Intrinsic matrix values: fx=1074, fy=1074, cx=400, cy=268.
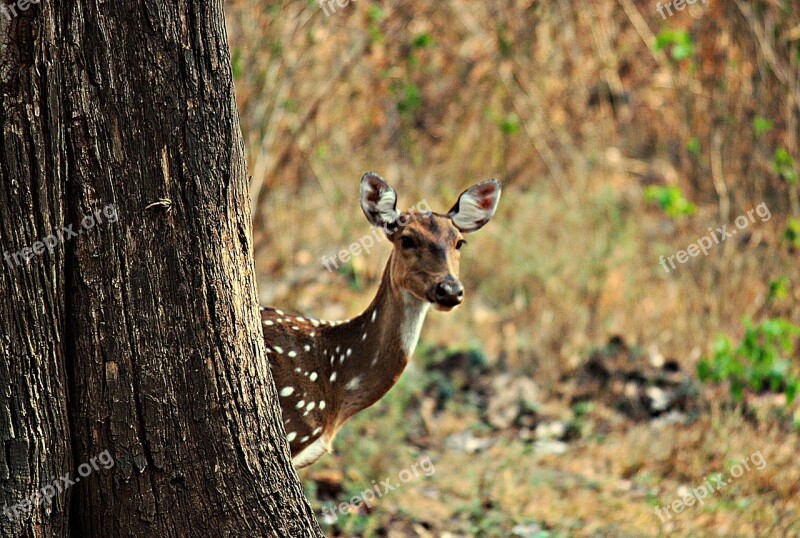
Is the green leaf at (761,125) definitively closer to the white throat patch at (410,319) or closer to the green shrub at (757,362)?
the green shrub at (757,362)

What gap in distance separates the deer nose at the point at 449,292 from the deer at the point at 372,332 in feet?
0.09

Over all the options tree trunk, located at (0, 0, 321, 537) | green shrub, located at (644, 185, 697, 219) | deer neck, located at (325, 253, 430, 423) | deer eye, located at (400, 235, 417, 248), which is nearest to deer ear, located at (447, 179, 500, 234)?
deer eye, located at (400, 235, 417, 248)

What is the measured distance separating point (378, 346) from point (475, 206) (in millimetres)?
778

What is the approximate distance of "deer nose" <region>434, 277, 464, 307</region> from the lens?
4.48 metres

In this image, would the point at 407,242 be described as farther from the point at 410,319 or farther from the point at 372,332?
the point at 372,332

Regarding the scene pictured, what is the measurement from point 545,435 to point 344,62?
3.11m

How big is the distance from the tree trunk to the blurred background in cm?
230

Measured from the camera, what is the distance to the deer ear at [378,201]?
15.3 ft

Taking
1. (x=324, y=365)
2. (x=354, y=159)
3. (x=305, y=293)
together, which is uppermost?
(x=354, y=159)

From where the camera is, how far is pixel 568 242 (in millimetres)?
8875

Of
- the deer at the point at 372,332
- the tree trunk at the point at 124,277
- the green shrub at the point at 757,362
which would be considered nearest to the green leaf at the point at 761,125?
the green shrub at the point at 757,362

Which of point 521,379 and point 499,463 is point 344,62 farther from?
point 499,463

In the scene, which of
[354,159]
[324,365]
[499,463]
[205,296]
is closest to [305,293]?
[354,159]

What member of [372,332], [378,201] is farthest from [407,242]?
[372,332]
